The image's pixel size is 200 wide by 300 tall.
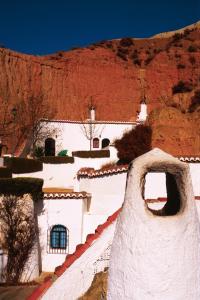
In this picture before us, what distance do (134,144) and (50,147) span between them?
15.2 metres

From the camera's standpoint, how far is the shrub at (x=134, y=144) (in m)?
25.7

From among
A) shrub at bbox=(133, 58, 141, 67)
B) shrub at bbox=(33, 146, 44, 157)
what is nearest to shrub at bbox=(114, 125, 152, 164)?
shrub at bbox=(33, 146, 44, 157)

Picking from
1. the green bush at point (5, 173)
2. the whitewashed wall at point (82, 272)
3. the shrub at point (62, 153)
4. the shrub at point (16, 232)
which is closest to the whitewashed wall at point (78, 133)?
the shrub at point (62, 153)

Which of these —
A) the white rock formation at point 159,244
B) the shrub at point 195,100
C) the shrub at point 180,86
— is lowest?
the white rock formation at point 159,244

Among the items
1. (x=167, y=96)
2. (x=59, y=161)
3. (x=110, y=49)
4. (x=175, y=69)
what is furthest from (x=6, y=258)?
(x=110, y=49)

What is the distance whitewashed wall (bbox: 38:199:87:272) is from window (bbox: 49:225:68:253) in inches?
7.6

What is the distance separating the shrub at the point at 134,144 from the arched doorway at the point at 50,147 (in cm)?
1282

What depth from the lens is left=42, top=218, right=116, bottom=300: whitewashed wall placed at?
845 centimetres

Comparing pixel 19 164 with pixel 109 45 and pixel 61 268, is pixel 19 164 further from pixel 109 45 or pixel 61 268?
pixel 109 45

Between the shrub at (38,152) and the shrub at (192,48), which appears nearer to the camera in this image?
the shrub at (38,152)

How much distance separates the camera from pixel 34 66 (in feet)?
182

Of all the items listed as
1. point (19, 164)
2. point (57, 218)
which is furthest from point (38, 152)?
point (57, 218)

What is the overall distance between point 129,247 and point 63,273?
4830mm

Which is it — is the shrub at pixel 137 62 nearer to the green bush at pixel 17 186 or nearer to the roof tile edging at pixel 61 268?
the green bush at pixel 17 186
